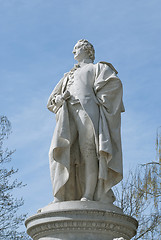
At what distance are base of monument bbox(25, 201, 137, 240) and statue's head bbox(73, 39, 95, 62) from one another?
2.51 metres

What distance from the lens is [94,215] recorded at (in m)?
7.42

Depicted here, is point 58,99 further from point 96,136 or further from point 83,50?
point 83,50

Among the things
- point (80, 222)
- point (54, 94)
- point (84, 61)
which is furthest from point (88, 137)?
point (84, 61)

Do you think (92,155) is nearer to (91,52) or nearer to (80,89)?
(80,89)

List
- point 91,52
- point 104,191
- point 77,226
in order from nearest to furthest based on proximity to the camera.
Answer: point 77,226
point 104,191
point 91,52

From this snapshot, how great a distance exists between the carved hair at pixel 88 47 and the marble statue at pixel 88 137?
0.35m

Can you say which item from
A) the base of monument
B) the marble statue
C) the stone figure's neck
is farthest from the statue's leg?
the stone figure's neck

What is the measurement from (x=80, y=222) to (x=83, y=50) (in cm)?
289

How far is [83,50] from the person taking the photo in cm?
896

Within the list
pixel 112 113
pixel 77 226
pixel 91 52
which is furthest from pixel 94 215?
pixel 91 52

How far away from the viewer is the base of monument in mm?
7410

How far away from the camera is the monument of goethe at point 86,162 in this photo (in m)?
7.46

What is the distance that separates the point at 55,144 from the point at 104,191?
0.95m

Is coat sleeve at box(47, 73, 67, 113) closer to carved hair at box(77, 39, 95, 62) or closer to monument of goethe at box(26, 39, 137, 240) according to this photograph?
monument of goethe at box(26, 39, 137, 240)
